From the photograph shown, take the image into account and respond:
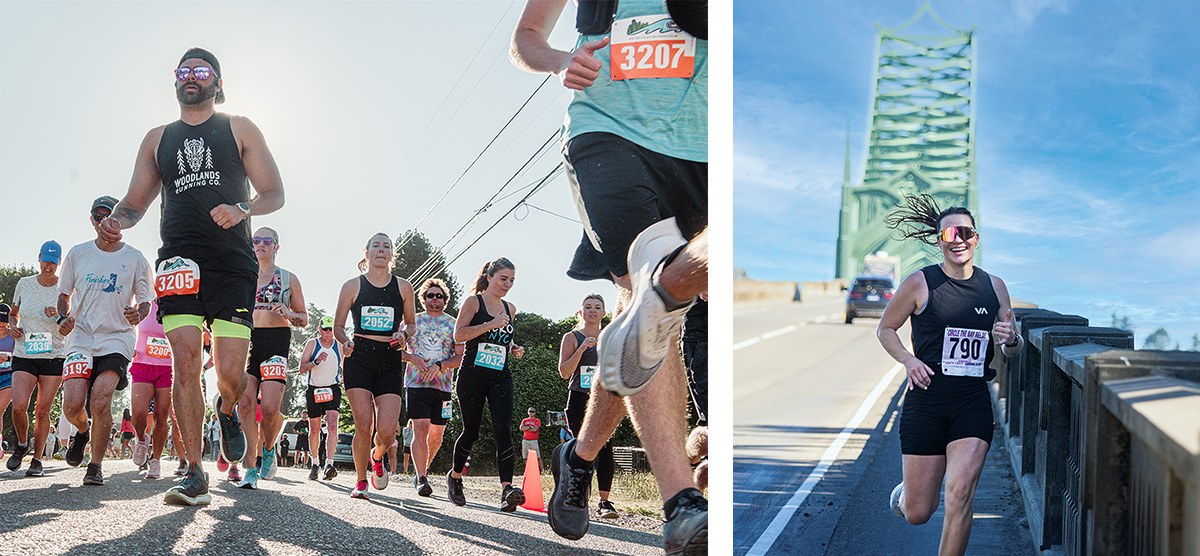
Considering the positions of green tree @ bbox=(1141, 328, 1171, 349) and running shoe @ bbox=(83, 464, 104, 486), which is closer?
running shoe @ bbox=(83, 464, 104, 486)

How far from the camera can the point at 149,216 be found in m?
2.54

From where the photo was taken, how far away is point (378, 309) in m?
3.35

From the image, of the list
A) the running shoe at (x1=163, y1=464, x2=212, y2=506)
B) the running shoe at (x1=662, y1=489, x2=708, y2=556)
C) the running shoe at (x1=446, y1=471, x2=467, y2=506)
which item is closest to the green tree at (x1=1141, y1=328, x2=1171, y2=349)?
the running shoe at (x1=446, y1=471, x2=467, y2=506)

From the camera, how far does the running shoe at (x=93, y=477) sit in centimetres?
258

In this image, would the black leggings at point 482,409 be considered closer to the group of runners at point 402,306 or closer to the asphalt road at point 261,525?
the group of runners at point 402,306

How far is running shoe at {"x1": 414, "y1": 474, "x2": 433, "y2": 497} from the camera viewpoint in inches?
123

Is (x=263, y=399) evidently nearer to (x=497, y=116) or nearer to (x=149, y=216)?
(x=149, y=216)

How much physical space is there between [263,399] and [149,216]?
1339 mm

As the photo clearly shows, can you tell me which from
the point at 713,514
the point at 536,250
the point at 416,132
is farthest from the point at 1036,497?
the point at 416,132

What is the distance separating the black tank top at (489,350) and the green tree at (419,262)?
174 millimetres

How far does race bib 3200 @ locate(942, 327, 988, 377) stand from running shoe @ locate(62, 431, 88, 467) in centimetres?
296

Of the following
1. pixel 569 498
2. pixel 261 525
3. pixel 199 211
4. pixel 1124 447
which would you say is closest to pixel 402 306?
pixel 199 211

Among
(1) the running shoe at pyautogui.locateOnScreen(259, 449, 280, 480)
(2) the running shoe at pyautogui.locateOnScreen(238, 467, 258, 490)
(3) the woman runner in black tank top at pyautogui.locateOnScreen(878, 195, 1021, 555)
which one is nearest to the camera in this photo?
(3) the woman runner in black tank top at pyautogui.locateOnScreen(878, 195, 1021, 555)

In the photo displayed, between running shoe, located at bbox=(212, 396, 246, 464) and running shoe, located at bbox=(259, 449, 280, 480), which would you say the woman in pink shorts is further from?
running shoe, located at bbox=(259, 449, 280, 480)
